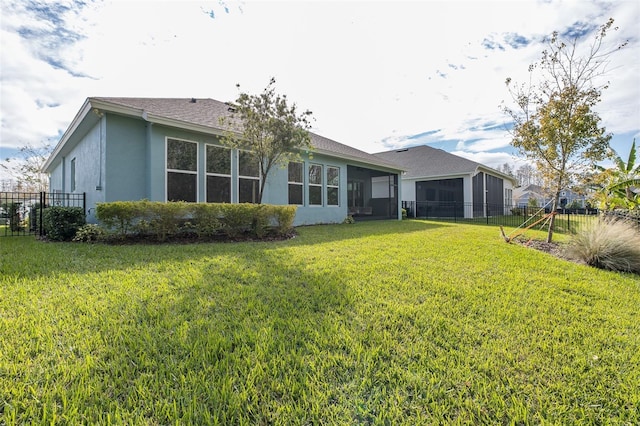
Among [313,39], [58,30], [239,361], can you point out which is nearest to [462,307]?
[239,361]

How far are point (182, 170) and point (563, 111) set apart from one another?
10.9 meters

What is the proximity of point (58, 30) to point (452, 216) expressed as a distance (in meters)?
21.3

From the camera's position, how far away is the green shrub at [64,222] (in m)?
7.00

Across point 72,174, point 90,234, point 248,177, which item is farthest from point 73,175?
point 248,177

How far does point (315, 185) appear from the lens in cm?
1283

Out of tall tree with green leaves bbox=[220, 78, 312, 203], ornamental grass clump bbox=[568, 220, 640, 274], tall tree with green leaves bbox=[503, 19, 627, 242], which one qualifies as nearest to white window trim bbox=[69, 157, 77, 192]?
tall tree with green leaves bbox=[220, 78, 312, 203]

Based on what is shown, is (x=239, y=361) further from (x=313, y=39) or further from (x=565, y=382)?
(x=313, y=39)

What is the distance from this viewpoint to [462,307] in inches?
124

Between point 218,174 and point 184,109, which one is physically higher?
point 184,109

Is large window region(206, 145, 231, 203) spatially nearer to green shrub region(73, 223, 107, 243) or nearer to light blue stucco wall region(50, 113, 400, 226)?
light blue stucco wall region(50, 113, 400, 226)

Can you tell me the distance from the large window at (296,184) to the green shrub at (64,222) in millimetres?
6913

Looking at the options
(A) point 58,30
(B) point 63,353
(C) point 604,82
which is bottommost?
(B) point 63,353

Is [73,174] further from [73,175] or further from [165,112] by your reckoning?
[165,112]

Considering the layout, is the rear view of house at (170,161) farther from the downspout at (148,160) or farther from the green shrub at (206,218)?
the green shrub at (206,218)
